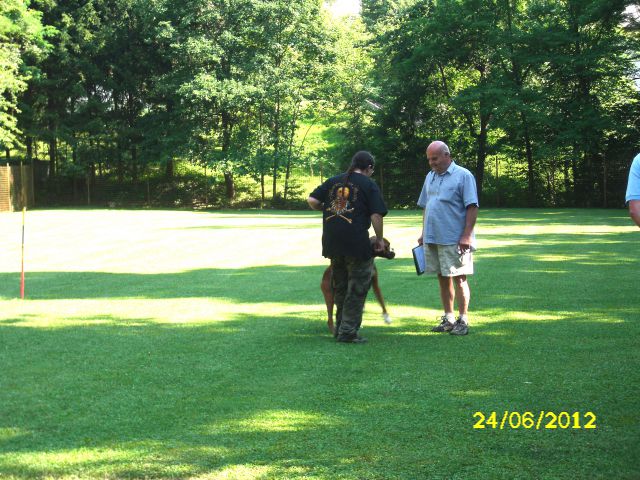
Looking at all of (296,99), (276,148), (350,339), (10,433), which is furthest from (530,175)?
(10,433)

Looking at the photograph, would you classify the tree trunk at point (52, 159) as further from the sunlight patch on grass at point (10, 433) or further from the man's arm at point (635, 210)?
the man's arm at point (635, 210)

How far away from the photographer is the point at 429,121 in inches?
1705

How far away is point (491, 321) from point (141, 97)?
4197cm

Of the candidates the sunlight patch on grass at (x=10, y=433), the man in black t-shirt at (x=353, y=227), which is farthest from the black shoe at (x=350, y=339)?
the sunlight patch on grass at (x=10, y=433)

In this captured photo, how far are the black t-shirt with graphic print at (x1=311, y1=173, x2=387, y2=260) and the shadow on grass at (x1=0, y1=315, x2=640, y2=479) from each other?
3.14 ft

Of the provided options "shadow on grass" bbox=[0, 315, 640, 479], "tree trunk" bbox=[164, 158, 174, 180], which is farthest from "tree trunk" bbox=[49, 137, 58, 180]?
"shadow on grass" bbox=[0, 315, 640, 479]

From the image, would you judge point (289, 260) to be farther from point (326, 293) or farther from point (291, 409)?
point (291, 409)

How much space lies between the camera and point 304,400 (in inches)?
219

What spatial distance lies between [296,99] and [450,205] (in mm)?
37238

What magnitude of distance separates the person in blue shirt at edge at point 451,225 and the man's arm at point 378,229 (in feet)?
1.96

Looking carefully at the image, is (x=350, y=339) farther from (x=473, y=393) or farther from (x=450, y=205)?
(x=473, y=393)

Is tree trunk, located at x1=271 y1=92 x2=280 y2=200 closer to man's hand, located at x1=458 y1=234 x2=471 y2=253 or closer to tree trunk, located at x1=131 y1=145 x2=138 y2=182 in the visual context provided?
tree trunk, located at x1=131 y1=145 x2=138 y2=182

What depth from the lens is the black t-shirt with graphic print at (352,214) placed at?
7727mm

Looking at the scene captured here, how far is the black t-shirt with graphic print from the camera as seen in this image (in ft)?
25.3
